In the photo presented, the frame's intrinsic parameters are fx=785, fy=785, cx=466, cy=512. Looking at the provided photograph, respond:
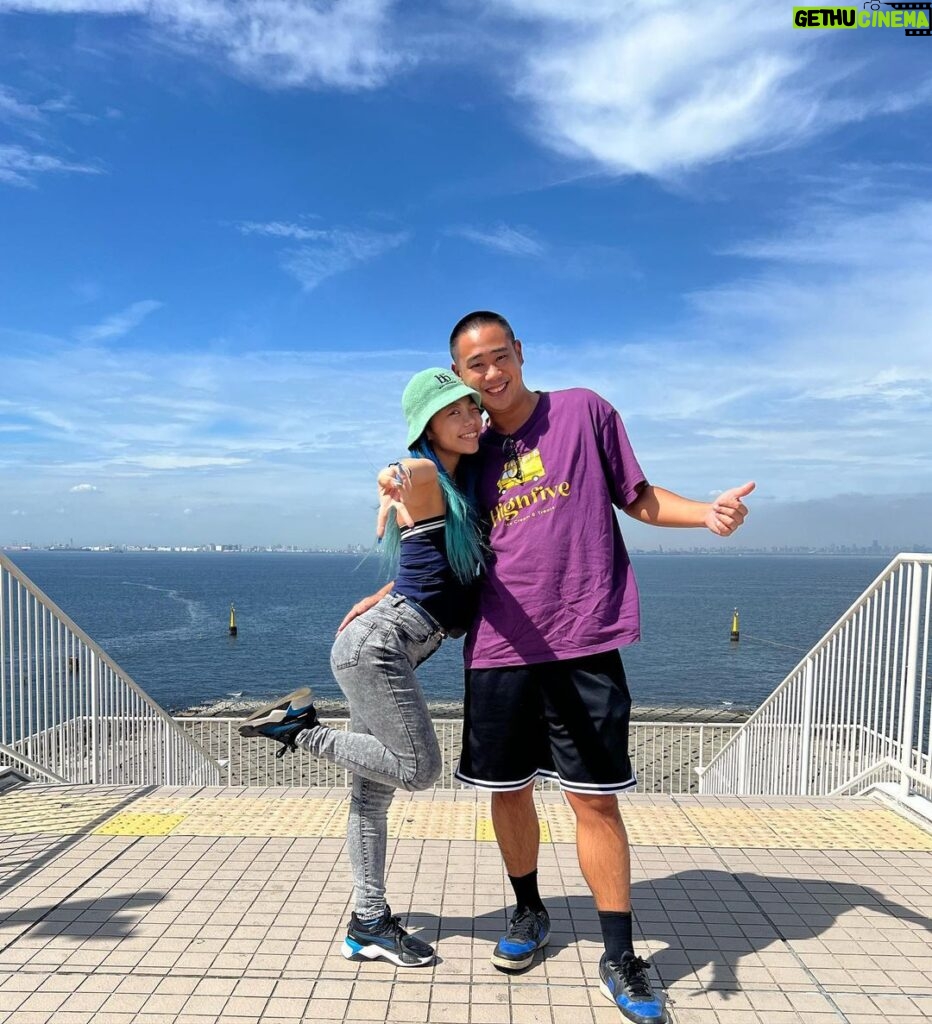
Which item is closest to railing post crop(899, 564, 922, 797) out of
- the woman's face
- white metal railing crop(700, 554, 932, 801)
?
white metal railing crop(700, 554, 932, 801)

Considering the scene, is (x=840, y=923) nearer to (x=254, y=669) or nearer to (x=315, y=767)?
(x=315, y=767)

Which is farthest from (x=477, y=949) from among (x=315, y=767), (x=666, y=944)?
(x=315, y=767)

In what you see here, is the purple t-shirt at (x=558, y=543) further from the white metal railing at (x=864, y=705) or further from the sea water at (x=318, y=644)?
the white metal railing at (x=864, y=705)

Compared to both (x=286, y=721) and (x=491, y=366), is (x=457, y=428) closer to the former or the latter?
(x=491, y=366)

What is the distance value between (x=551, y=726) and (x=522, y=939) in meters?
0.80

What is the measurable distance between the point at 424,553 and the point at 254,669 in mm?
45772

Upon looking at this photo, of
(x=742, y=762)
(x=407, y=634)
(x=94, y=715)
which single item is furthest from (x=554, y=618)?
(x=742, y=762)

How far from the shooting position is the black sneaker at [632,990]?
2.50 m

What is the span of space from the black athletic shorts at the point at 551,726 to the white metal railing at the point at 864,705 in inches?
99.3

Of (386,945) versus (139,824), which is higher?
(386,945)

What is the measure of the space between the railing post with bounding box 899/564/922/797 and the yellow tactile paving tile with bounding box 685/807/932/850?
0.31m

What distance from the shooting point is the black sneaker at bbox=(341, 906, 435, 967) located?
9.34ft

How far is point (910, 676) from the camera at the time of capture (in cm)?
454

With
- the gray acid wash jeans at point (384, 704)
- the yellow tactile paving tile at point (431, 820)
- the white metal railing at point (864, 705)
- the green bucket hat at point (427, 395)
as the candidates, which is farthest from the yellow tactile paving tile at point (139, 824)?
the white metal railing at point (864, 705)
